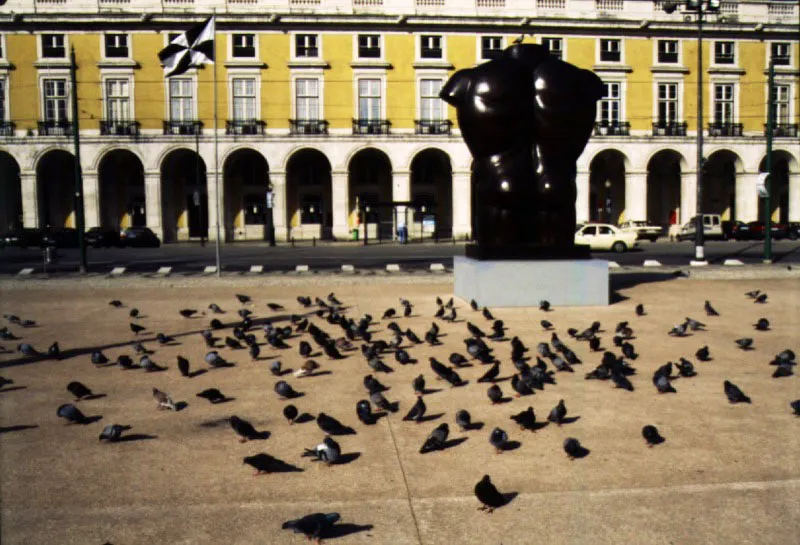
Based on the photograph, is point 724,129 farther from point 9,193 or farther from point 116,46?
point 9,193

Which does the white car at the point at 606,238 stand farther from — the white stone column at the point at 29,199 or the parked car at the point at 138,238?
the white stone column at the point at 29,199

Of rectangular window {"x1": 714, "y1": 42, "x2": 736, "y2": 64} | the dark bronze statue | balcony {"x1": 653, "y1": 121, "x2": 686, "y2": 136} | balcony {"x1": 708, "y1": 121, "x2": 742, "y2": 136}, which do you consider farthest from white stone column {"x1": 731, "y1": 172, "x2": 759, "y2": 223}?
the dark bronze statue

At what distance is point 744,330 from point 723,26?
4234cm

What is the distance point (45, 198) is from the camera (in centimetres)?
4612

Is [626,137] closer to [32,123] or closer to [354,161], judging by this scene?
[354,161]

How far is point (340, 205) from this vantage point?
148ft

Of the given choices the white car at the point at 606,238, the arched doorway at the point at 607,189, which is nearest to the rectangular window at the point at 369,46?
the arched doorway at the point at 607,189

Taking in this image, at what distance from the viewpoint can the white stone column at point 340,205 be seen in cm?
4464

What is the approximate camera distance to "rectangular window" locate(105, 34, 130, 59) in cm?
4344

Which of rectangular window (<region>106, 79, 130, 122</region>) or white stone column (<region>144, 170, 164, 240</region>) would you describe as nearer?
white stone column (<region>144, 170, 164, 240</region>)

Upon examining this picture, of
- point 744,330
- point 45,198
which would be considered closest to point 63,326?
point 744,330

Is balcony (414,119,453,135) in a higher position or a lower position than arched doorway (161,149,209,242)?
higher

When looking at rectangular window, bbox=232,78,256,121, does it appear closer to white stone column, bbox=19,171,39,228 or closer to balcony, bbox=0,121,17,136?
white stone column, bbox=19,171,39,228

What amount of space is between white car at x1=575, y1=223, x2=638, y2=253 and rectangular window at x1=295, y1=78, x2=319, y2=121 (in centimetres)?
2008
